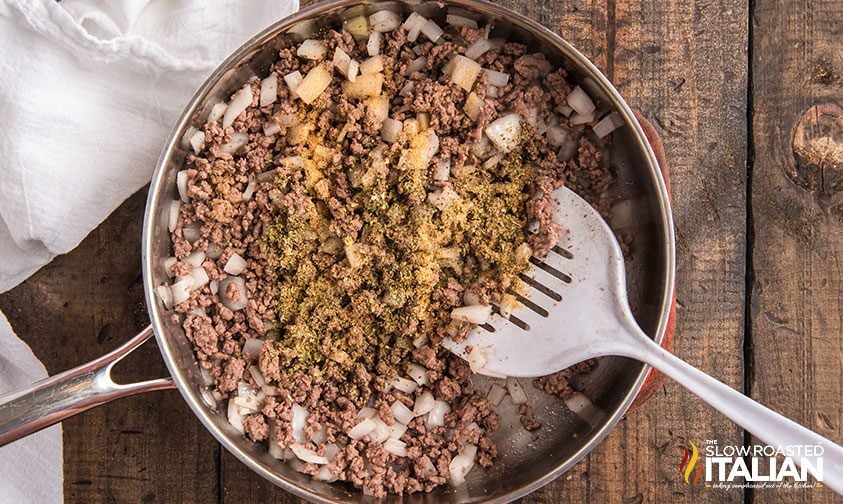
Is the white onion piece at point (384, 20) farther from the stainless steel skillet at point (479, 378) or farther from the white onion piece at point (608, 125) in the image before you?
the white onion piece at point (608, 125)

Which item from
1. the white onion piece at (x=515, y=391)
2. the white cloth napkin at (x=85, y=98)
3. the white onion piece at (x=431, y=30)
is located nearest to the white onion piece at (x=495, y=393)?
the white onion piece at (x=515, y=391)

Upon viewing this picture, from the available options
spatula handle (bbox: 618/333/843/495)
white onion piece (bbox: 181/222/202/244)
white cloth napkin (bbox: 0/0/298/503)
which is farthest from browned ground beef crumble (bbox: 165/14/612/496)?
spatula handle (bbox: 618/333/843/495)

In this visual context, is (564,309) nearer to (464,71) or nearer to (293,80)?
(464,71)

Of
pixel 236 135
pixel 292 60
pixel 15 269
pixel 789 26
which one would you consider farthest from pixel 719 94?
pixel 15 269

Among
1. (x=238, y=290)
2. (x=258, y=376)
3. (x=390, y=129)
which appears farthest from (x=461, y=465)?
(x=390, y=129)

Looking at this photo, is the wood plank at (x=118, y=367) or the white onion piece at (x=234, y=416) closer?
the white onion piece at (x=234, y=416)

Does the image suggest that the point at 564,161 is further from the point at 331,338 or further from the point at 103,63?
the point at 103,63
